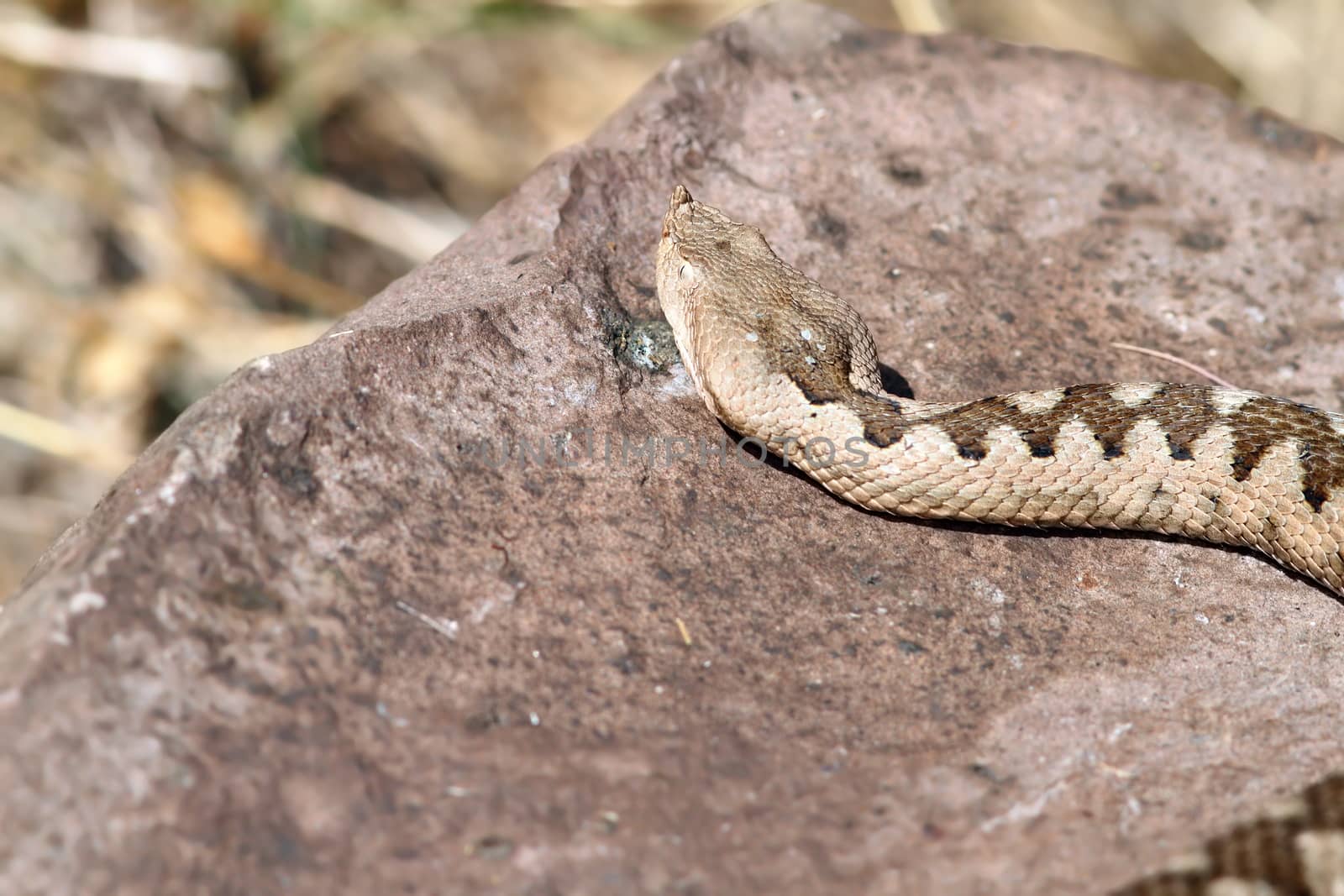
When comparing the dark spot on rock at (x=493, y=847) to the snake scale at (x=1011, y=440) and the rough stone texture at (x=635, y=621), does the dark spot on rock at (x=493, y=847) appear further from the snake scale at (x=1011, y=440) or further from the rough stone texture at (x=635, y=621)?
the snake scale at (x=1011, y=440)

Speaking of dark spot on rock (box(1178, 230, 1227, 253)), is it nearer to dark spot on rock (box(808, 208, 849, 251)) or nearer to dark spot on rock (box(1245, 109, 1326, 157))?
dark spot on rock (box(1245, 109, 1326, 157))

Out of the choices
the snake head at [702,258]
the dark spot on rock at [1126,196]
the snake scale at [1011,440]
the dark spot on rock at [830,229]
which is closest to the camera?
the snake scale at [1011,440]

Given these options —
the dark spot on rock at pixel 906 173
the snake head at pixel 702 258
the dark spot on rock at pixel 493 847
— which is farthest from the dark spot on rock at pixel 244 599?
the dark spot on rock at pixel 906 173

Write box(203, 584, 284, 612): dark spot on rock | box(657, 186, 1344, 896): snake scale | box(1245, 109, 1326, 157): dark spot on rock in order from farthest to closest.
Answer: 1. box(1245, 109, 1326, 157): dark spot on rock
2. box(657, 186, 1344, 896): snake scale
3. box(203, 584, 284, 612): dark spot on rock

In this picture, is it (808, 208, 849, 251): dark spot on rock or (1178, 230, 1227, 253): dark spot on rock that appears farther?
(1178, 230, 1227, 253): dark spot on rock

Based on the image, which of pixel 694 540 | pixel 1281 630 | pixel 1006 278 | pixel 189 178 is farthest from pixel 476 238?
pixel 189 178

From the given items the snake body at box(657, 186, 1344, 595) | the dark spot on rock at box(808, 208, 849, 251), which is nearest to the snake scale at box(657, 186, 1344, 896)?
the snake body at box(657, 186, 1344, 595)
